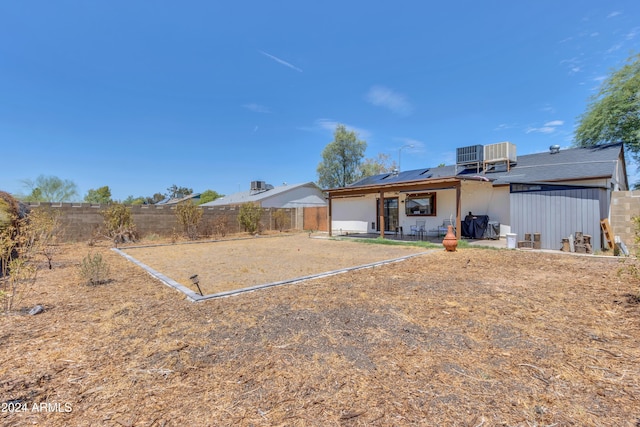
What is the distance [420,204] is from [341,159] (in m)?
17.4

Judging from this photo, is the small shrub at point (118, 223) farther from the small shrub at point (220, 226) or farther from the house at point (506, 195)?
the house at point (506, 195)

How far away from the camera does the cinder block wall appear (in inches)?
332

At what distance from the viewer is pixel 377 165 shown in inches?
1287

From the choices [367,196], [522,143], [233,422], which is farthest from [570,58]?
[233,422]

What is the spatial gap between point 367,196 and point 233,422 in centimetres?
1571

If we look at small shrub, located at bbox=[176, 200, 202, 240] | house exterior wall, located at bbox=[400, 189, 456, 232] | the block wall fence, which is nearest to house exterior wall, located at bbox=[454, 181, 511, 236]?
house exterior wall, located at bbox=[400, 189, 456, 232]

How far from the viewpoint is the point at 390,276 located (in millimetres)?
5652

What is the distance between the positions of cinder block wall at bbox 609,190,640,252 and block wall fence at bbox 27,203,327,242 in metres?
13.6

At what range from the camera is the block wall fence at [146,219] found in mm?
12070

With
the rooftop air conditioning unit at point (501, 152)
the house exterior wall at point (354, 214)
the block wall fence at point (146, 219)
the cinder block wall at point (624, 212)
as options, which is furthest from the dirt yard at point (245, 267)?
the rooftop air conditioning unit at point (501, 152)

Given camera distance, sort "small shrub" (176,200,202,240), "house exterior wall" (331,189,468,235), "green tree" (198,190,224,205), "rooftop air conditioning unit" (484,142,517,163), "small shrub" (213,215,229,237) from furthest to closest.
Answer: "green tree" (198,190,224,205) < "small shrub" (213,215,229,237) < "small shrub" (176,200,202,240) < "house exterior wall" (331,189,468,235) < "rooftop air conditioning unit" (484,142,517,163)

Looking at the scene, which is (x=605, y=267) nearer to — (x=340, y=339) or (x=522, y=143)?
(x=340, y=339)

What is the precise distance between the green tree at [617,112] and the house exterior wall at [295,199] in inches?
769

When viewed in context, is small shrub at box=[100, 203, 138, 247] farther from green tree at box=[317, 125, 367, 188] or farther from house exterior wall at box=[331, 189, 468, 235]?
green tree at box=[317, 125, 367, 188]
